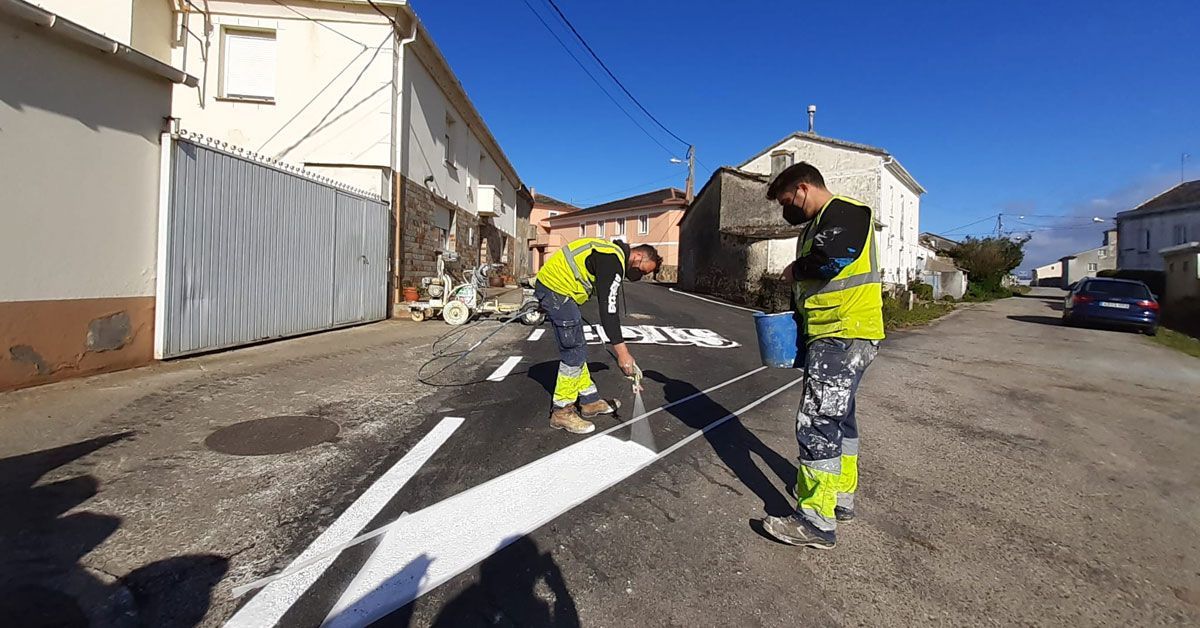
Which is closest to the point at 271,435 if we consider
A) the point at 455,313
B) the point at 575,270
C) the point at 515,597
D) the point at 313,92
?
the point at 575,270

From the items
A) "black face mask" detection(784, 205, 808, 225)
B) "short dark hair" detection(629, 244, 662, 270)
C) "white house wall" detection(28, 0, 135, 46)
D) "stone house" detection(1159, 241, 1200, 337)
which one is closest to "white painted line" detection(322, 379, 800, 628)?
"short dark hair" detection(629, 244, 662, 270)

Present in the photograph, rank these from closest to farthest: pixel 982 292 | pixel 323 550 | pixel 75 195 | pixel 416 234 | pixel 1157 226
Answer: pixel 323 550 → pixel 75 195 → pixel 416 234 → pixel 1157 226 → pixel 982 292

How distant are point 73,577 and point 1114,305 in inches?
772

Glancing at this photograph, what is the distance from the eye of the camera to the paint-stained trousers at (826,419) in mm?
2596

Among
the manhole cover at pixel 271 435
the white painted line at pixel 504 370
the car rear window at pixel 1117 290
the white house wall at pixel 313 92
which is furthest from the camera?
the car rear window at pixel 1117 290

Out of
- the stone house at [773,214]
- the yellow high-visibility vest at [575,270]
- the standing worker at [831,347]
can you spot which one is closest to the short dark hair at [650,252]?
Result: the yellow high-visibility vest at [575,270]

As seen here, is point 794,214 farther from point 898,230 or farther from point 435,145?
point 898,230

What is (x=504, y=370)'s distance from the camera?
6.50 m

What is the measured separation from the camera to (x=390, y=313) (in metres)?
11.6

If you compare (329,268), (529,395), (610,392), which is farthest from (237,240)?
(610,392)

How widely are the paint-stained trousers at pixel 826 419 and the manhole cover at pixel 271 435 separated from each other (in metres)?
3.30

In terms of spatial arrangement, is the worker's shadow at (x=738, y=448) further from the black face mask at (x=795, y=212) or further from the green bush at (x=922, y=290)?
the green bush at (x=922, y=290)

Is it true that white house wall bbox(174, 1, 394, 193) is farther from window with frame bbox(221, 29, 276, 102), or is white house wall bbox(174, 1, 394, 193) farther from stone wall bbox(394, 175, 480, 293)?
stone wall bbox(394, 175, 480, 293)

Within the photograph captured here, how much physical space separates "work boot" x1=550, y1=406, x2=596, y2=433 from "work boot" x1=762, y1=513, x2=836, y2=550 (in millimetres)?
1845
